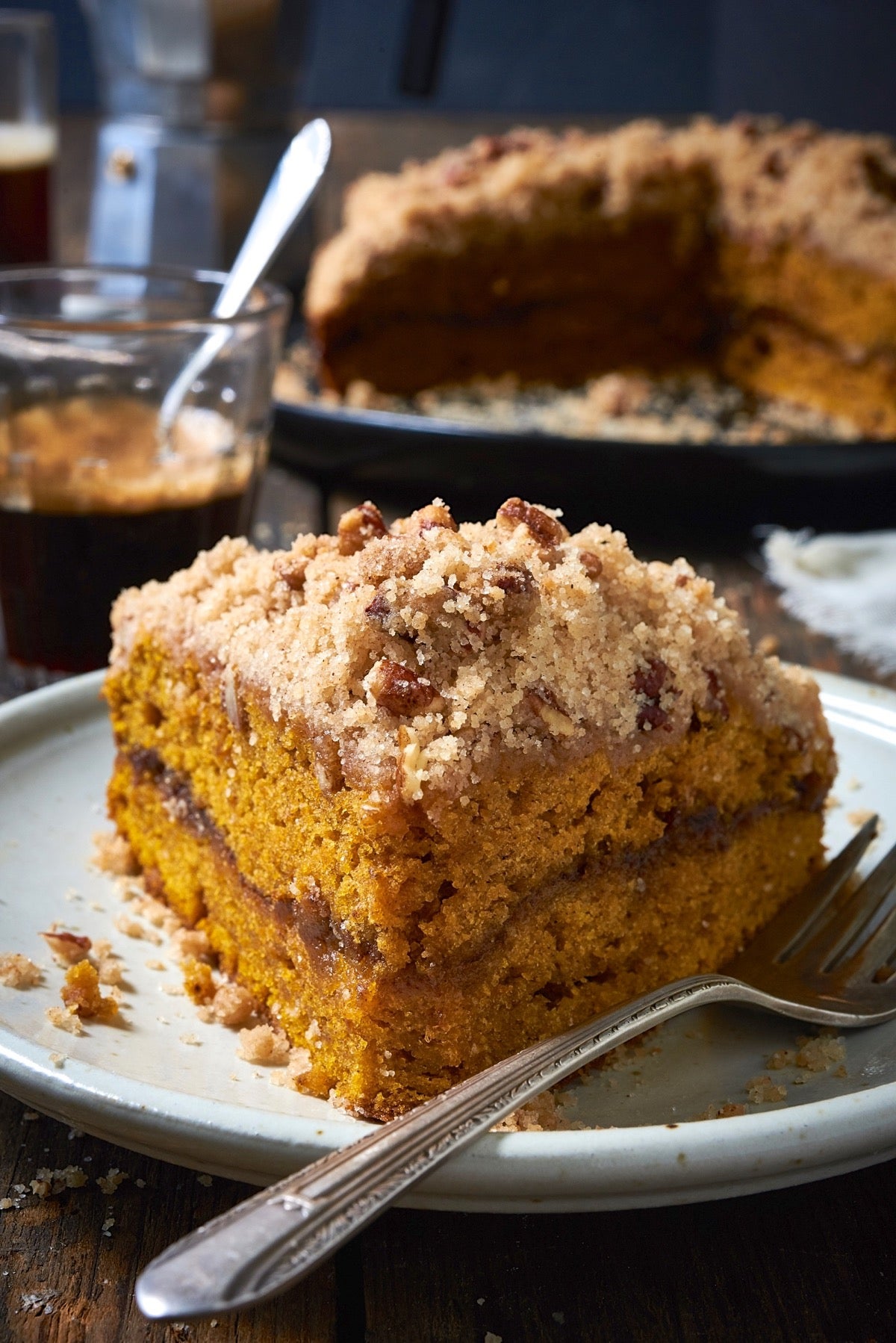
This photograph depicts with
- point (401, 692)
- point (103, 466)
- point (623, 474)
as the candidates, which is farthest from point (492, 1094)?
point (623, 474)

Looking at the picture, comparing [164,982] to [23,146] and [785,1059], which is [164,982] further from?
[23,146]

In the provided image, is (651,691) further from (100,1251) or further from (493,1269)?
(100,1251)

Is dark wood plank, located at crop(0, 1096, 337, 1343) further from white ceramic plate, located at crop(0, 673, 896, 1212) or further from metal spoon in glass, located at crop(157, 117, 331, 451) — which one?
metal spoon in glass, located at crop(157, 117, 331, 451)

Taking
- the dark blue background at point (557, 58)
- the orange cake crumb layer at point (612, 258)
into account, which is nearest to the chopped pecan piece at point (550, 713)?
the orange cake crumb layer at point (612, 258)

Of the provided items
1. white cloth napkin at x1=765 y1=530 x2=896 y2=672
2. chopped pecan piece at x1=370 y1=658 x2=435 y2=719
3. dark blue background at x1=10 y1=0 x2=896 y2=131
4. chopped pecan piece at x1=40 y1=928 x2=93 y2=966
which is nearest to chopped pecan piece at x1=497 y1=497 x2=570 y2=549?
chopped pecan piece at x1=370 y1=658 x2=435 y2=719

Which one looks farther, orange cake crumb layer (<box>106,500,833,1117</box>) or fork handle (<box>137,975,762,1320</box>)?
orange cake crumb layer (<box>106,500,833,1117</box>)

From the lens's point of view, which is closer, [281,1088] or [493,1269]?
[493,1269]
